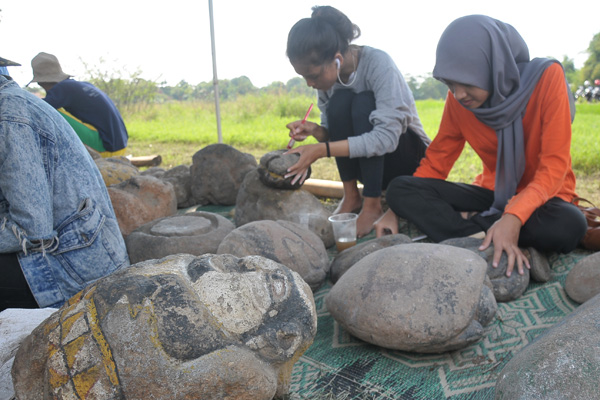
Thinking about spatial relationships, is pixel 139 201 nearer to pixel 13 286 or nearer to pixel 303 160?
pixel 303 160

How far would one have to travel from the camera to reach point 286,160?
123 inches

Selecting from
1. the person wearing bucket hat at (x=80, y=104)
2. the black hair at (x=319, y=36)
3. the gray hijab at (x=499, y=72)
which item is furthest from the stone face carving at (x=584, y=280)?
the person wearing bucket hat at (x=80, y=104)

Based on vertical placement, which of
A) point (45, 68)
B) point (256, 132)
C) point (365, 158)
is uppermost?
point (45, 68)

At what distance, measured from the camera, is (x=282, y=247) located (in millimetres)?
2439

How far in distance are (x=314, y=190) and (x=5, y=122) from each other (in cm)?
292

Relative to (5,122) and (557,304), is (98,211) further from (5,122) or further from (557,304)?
(557,304)

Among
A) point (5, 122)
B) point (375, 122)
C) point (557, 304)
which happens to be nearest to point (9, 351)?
point (5, 122)

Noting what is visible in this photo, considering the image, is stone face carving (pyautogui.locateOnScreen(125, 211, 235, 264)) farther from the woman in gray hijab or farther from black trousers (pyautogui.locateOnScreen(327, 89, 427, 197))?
the woman in gray hijab

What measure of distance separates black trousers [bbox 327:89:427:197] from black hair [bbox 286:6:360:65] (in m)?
0.40

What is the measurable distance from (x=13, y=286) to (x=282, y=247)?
120 centimetres

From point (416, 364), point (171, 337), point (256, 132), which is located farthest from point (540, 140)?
point (256, 132)

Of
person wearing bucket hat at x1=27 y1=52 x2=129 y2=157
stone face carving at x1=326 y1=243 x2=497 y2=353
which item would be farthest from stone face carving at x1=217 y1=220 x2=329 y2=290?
person wearing bucket hat at x1=27 y1=52 x2=129 y2=157

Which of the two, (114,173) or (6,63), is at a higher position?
(6,63)

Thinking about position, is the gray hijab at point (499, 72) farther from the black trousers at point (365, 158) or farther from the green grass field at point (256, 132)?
the green grass field at point (256, 132)
